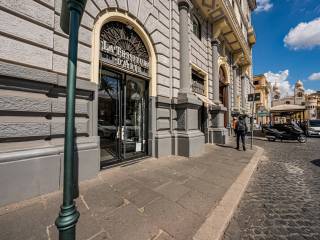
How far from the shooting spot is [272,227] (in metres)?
2.66

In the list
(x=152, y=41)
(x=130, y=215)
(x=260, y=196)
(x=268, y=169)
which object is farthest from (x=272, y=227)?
(x=152, y=41)

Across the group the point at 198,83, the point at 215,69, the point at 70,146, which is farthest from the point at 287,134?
the point at 70,146

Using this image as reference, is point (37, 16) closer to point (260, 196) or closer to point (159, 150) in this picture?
point (159, 150)

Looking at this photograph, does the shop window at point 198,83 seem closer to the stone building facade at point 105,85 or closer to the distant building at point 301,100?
the stone building facade at point 105,85

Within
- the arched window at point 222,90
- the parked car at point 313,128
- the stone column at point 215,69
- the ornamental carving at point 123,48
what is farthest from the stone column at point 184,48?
the parked car at point 313,128

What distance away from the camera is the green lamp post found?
1.50 m

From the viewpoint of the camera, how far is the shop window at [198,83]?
9.49 meters

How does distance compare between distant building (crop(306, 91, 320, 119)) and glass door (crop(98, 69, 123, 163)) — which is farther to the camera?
distant building (crop(306, 91, 320, 119))

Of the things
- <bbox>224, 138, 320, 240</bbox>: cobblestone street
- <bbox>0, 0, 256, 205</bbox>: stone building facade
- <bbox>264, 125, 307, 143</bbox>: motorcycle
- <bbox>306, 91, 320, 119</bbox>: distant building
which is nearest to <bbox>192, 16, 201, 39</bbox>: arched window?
<bbox>0, 0, 256, 205</bbox>: stone building facade

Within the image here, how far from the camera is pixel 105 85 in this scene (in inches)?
211

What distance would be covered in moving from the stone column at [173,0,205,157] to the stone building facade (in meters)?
0.04

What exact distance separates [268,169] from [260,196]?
266 cm

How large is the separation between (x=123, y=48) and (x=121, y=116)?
2.23 meters

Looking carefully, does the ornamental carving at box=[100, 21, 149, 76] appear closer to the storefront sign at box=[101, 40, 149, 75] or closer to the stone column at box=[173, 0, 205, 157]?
the storefront sign at box=[101, 40, 149, 75]
